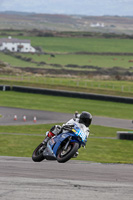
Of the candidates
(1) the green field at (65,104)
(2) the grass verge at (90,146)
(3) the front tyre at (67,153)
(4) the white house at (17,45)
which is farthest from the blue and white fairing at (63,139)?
(4) the white house at (17,45)

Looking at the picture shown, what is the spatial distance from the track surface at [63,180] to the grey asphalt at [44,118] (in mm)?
24861

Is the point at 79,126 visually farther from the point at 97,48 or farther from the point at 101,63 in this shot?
the point at 97,48

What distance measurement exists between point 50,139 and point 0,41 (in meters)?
183

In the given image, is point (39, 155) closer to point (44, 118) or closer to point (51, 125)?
point (51, 125)

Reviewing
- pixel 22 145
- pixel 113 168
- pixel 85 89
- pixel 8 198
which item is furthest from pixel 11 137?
pixel 85 89

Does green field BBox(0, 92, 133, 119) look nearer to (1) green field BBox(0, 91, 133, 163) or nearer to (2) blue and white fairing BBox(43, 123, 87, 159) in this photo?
(1) green field BBox(0, 91, 133, 163)

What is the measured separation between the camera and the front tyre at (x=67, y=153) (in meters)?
17.0

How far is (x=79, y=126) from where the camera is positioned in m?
17.4

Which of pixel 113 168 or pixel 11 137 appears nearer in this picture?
pixel 113 168

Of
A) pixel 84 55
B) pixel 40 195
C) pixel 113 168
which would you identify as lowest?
pixel 84 55

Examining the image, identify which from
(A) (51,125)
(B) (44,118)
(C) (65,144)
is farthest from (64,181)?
(B) (44,118)

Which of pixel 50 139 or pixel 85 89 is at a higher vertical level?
pixel 50 139

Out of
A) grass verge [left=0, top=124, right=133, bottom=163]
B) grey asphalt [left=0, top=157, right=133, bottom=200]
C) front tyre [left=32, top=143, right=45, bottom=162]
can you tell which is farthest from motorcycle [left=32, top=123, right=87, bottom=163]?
grass verge [left=0, top=124, right=133, bottom=163]

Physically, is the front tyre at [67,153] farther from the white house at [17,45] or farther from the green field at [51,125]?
the white house at [17,45]
